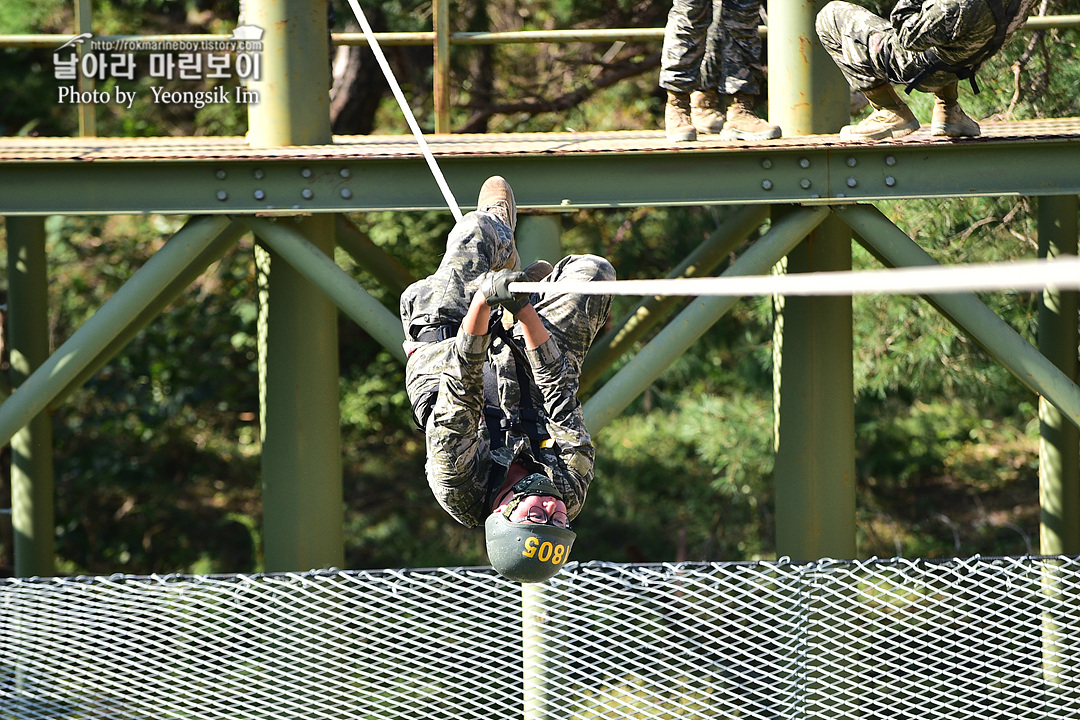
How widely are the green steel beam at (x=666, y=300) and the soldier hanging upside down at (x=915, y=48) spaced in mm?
993

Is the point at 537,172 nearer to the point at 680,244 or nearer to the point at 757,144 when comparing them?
the point at 757,144

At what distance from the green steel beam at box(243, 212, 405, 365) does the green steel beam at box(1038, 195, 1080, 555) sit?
11.3 feet

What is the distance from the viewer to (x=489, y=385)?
368 cm

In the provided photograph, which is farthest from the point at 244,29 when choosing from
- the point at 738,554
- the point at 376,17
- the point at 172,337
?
the point at 738,554

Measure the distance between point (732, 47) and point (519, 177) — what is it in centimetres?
137

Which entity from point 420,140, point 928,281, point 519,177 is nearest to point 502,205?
point 420,140

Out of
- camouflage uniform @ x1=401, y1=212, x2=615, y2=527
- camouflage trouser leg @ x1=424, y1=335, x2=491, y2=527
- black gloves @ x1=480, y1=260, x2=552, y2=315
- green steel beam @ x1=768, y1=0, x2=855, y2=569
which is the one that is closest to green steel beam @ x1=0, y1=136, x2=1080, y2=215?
green steel beam @ x1=768, y1=0, x2=855, y2=569

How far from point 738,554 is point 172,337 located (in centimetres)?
537

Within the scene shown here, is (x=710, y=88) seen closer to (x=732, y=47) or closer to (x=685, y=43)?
(x=732, y=47)

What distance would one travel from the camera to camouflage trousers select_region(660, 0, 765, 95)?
5188mm

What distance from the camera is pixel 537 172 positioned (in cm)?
465

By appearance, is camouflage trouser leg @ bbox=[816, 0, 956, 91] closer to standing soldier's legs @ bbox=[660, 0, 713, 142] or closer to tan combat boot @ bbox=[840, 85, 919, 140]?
tan combat boot @ bbox=[840, 85, 919, 140]

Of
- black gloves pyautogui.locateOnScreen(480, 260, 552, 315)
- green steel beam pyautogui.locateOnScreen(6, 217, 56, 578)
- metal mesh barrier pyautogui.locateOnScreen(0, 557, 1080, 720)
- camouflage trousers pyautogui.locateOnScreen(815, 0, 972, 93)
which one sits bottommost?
metal mesh barrier pyautogui.locateOnScreen(0, 557, 1080, 720)

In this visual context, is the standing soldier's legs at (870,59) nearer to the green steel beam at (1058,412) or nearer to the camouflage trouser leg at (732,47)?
the camouflage trouser leg at (732,47)
